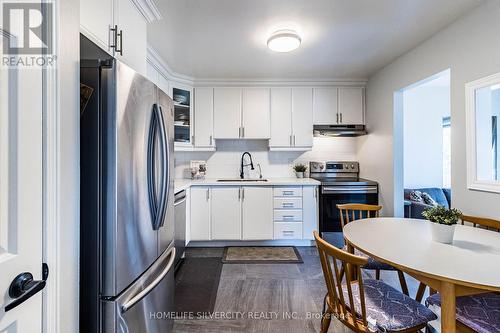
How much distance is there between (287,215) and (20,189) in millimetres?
2941

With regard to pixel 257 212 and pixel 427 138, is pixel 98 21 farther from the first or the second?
pixel 427 138

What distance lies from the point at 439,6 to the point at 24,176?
272 centimetres

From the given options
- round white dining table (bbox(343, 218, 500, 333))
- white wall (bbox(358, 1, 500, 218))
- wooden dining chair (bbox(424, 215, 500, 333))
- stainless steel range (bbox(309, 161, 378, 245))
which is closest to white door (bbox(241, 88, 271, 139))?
stainless steel range (bbox(309, 161, 378, 245))

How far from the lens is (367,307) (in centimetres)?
129

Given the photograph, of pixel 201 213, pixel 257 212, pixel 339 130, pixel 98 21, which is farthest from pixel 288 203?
pixel 98 21

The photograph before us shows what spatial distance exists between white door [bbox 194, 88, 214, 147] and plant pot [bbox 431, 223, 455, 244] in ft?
9.50

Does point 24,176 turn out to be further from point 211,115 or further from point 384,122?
point 384,122

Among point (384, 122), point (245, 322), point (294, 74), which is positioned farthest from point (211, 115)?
point (245, 322)

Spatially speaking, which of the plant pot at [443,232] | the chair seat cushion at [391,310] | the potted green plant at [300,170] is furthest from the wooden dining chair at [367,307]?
the potted green plant at [300,170]

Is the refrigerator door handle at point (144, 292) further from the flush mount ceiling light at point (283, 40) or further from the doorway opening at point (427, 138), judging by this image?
the doorway opening at point (427, 138)

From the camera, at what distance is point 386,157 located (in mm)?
3125

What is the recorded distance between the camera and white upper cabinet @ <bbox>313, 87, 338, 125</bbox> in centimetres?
369

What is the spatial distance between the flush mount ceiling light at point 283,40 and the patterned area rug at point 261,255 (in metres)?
2.34

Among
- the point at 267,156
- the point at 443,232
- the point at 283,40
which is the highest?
the point at 283,40
